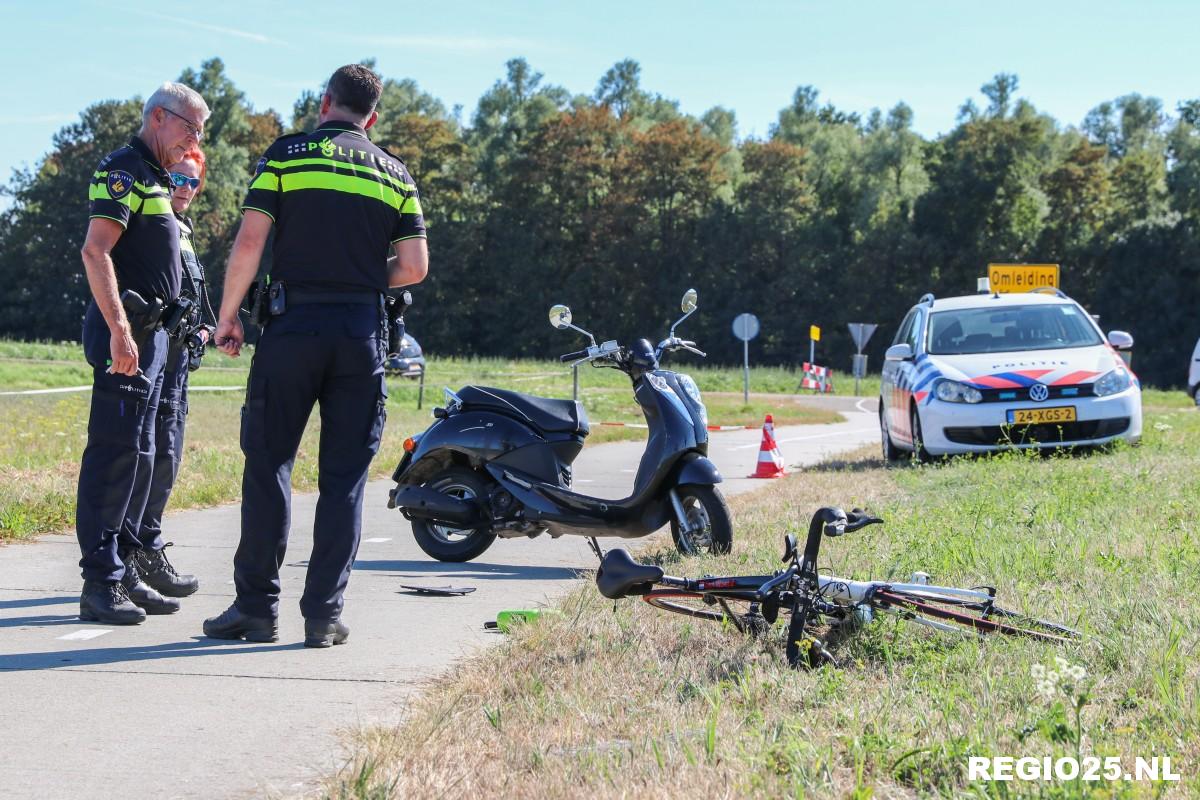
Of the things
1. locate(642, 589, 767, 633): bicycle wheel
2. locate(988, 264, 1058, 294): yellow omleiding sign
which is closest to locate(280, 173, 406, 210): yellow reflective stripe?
locate(642, 589, 767, 633): bicycle wheel

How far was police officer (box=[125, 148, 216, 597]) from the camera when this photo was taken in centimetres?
602

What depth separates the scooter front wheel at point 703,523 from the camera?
6993 mm

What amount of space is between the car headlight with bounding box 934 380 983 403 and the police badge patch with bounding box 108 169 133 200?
26.2ft

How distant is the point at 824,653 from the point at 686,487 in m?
2.99

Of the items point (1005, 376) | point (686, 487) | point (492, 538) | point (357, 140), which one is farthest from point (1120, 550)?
point (1005, 376)

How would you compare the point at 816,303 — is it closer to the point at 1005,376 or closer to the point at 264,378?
the point at 1005,376

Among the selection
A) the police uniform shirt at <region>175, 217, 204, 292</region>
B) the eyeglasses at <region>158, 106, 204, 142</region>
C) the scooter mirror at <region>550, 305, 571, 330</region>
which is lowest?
the scooter mirror at <region>550, 305, 571, 330</region>

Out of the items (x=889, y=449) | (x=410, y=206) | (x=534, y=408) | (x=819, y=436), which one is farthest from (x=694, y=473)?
(x=819, y=436)

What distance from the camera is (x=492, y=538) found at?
7.84m

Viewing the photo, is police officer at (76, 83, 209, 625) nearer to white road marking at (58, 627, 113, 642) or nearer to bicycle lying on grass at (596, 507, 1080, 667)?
white road marking at (58, 627, 113, 642)

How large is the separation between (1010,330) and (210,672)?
32.0 feet

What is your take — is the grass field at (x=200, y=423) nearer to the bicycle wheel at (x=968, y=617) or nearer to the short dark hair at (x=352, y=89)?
the short dark hair at (x=352, y=89)

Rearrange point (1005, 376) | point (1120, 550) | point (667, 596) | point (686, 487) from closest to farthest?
point (667, 596) → point (1120, 550) → point (686, 487) → point (1005, 376)

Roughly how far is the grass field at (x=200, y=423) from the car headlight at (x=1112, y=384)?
19.9 ft
